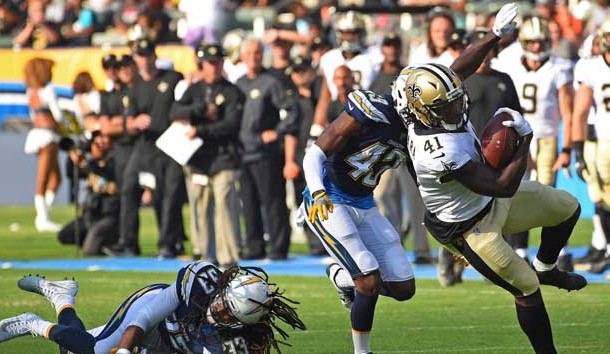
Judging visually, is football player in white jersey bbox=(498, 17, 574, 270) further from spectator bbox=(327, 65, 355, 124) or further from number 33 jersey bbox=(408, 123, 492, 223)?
number 33 jersey bbox=(408, 123, 492, 223)

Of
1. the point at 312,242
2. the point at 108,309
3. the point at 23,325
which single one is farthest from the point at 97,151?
the point at 23,325

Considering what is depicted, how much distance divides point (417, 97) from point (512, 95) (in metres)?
4.31

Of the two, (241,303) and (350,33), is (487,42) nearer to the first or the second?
(241,303)

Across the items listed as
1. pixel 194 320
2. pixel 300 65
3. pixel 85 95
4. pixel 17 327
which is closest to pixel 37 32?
pixel 85 95

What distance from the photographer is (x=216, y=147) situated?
13945mm

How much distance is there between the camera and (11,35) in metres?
25.0

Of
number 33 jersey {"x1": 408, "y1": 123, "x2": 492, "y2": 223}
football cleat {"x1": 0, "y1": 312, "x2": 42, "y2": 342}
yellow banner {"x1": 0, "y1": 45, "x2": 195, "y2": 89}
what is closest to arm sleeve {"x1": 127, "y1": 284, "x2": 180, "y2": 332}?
football cleat {"x1": 0, "y1": 312, "x2": 42, "y2": 342}

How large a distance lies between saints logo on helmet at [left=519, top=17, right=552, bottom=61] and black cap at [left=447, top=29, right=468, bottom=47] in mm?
586

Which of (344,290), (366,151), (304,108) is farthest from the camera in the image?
(304,108)

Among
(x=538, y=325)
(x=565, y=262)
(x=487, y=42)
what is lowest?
(x=565, y=262)

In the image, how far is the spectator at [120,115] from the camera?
15500 mm

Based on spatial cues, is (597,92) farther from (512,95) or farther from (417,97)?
(417,97)

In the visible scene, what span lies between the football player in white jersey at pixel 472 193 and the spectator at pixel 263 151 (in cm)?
642

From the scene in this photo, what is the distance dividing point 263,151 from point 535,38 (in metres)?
3.23
